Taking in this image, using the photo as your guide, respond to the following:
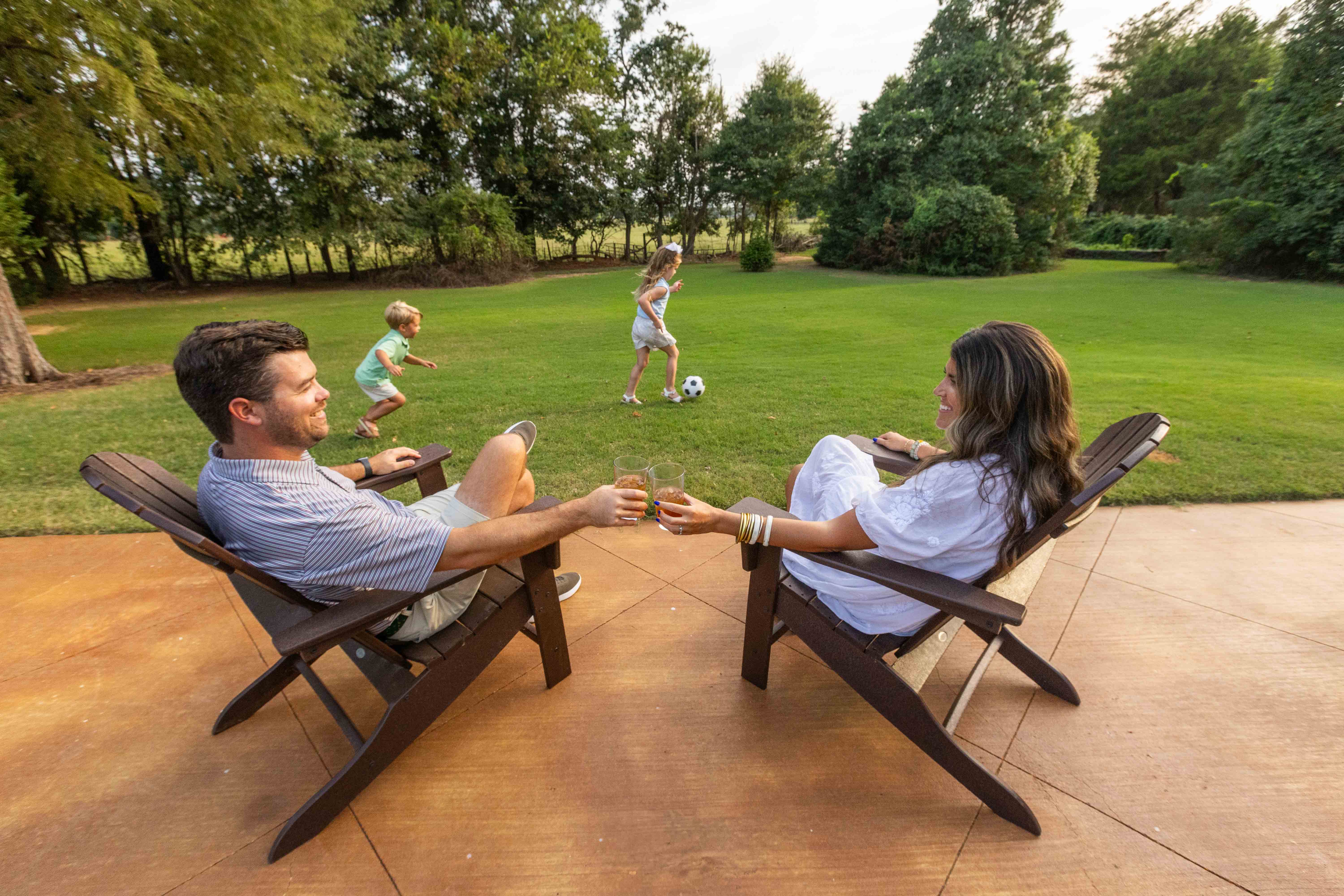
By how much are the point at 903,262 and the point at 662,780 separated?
79.3 feet

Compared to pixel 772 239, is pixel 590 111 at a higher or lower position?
higher

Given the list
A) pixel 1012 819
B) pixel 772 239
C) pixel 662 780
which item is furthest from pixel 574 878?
pixel 772 239

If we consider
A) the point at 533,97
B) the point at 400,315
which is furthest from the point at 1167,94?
the point at 400,315

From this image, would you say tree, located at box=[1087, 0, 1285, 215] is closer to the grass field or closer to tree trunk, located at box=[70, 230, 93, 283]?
the grass field

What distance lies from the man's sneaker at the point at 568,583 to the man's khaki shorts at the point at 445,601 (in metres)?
0.87

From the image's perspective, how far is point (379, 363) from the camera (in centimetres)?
540

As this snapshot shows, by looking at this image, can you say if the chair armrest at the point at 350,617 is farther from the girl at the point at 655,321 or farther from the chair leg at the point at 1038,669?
the girl at the point at 655,321

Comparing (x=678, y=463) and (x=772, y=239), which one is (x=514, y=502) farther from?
(x=772, y=239)

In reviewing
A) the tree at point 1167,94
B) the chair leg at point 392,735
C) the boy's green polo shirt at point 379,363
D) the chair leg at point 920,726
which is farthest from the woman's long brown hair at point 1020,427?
the tree at point 1167,94

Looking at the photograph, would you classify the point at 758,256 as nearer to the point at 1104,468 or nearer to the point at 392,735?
the point at 1104,468

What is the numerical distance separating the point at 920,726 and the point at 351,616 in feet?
5.95

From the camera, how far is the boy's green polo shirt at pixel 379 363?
538cm

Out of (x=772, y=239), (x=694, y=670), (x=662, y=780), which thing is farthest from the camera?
(x=772, y=239)

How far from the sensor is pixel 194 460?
5.09 meters
